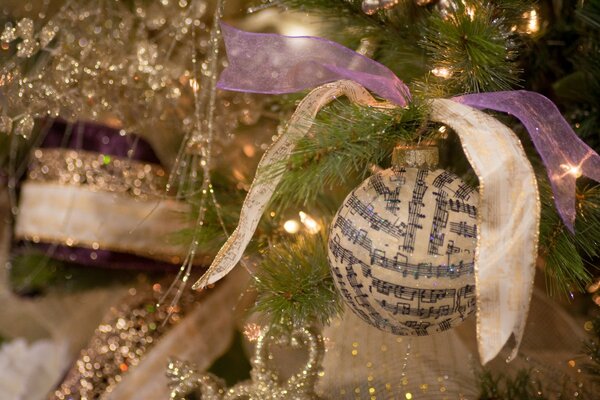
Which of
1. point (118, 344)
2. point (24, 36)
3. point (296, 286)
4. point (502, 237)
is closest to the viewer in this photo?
point (502, 237)

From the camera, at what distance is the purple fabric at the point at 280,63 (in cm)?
39

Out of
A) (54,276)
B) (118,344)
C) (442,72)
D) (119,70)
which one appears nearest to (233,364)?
(118,344)

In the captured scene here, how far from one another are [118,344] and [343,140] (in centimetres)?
43

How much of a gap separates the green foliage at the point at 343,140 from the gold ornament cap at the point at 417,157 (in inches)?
0.5

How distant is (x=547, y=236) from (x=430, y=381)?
0.58 ft

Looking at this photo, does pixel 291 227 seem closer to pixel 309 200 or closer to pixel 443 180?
pixel 309 200

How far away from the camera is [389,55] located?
1.74ft

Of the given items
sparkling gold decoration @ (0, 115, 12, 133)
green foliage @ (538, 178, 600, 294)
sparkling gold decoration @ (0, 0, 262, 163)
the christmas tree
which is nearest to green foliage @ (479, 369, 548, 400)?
the christmas tree

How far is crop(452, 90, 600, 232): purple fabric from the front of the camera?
364 mm

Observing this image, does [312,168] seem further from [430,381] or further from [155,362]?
[155,362]

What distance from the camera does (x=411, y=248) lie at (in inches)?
14.3

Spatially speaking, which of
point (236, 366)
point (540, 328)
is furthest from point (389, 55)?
point (236, 366)

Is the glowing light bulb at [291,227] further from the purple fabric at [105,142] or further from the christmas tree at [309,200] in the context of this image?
the purple fabric at [105,142]

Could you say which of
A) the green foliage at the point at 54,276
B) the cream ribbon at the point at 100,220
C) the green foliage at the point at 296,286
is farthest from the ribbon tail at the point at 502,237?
the green foliage at the point at 54,276
